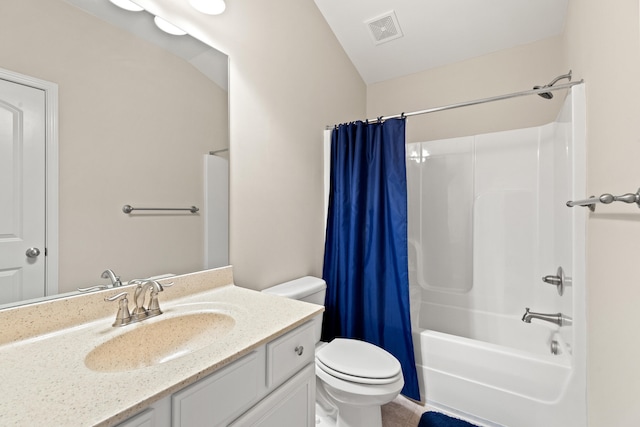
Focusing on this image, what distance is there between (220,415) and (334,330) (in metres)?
1.35

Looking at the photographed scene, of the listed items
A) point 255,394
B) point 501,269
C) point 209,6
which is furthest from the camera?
point 501,269

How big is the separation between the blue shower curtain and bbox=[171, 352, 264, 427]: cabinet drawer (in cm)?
114

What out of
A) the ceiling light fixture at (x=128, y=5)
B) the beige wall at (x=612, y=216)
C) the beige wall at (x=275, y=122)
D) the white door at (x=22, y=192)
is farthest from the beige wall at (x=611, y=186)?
the white door at (x=22, y=192)

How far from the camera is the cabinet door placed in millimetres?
845

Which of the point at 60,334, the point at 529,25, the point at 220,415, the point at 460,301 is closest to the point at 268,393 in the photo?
the point at 220,415

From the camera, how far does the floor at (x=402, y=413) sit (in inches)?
62.8

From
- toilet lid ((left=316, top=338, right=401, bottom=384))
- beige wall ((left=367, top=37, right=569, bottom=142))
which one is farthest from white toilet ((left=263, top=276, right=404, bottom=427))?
beige wall ((left=367, top=37, right=569, bottom=142))

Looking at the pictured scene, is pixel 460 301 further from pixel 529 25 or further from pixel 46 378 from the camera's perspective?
pixel 46 378

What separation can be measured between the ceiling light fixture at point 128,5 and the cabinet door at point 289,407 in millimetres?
1498

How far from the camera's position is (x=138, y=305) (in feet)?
3.40

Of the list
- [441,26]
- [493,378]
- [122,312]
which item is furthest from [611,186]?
[122,312]

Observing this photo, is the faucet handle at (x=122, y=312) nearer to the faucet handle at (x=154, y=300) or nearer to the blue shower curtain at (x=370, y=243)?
the faucet handle at (x=154, y=300)

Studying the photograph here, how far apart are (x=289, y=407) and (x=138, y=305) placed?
65 cm

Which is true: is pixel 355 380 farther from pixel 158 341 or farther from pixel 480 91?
pixel 480 91
